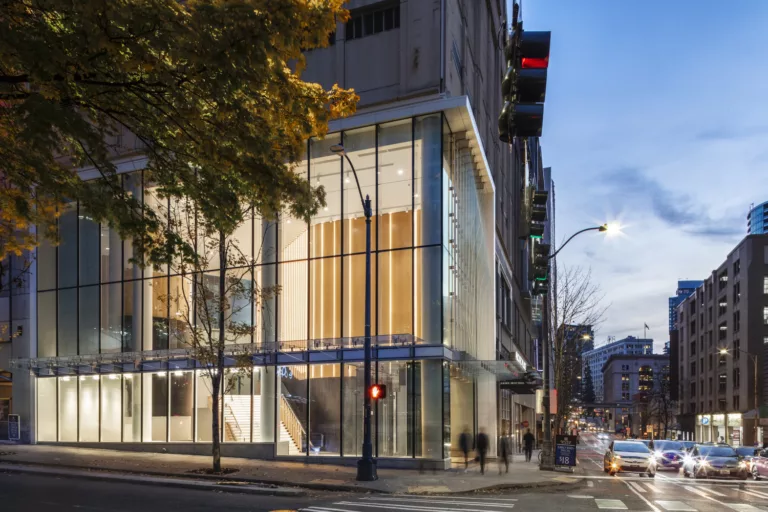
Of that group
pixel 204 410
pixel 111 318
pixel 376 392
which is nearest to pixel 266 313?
pixel 204 410

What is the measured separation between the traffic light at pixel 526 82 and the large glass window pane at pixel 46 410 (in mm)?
33709

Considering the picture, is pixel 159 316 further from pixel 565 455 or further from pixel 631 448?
pixel 631 448

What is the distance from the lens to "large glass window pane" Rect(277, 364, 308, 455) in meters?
29.2

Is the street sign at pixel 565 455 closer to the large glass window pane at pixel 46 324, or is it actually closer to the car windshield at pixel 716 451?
the car windshield at pixel 716 451

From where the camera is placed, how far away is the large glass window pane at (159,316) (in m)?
34.1

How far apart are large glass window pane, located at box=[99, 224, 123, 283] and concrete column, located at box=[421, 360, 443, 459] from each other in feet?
55.3

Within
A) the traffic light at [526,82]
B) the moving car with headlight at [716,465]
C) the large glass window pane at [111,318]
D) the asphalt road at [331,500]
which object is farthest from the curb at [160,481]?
the moving car with headlight at [716,465]

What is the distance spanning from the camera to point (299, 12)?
9.41m

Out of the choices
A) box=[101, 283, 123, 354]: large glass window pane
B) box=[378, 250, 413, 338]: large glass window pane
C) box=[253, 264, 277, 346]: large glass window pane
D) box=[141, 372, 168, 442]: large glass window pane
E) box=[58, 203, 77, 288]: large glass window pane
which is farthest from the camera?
box=[58, 203, 77, 288]: large glass window pane

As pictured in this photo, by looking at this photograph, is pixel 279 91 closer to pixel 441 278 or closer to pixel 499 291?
pixel 441 278

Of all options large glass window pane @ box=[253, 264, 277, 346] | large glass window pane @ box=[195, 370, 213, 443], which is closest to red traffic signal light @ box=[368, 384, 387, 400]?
large glass window pane @ box=[253, 264, 277, 346]

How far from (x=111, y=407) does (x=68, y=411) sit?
116 inches

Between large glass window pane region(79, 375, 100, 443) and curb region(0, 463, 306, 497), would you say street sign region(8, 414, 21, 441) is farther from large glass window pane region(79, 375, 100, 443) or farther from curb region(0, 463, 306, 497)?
curb region(0, 463, 306, 497)

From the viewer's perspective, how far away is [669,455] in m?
38.9
